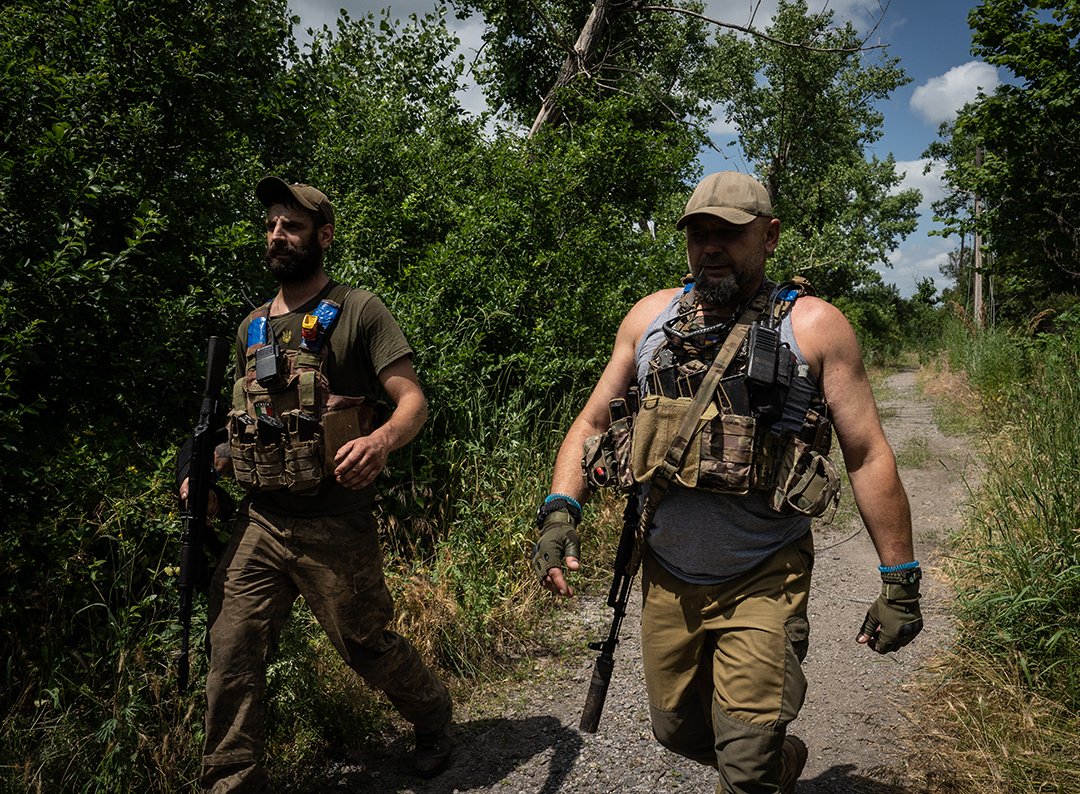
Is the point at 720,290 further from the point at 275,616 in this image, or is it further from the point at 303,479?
the point at 275,616

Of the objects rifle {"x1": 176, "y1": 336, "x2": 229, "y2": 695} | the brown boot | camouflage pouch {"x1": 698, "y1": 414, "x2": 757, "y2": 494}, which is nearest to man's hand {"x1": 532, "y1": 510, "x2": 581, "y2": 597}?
camouflage pouch {"x1": 698, "y1": 414, "x2": 757, "y2": 494}

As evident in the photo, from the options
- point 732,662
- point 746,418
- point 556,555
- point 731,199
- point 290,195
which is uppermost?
point 290,195

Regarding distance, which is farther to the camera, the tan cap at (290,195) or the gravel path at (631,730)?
the gravel path at (631,730)

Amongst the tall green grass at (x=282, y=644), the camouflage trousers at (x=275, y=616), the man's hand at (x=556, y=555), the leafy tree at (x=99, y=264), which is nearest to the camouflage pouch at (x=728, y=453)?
the man's hand at (x=556, y=555)

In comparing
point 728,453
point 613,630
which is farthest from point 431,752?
point 728,453

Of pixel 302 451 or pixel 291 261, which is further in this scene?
pixel 291 261

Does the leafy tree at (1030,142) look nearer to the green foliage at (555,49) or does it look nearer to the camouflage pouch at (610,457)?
the green foliage at (555,49)

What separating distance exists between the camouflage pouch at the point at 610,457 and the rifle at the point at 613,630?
9 cm

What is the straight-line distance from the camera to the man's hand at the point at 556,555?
7.23 feet

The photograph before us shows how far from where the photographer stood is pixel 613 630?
8.20 feet

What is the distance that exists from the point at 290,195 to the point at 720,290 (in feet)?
5.61

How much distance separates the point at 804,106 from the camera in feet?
80.6

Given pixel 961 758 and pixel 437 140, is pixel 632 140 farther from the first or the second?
pixel 961 758

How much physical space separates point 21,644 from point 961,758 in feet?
11.9
